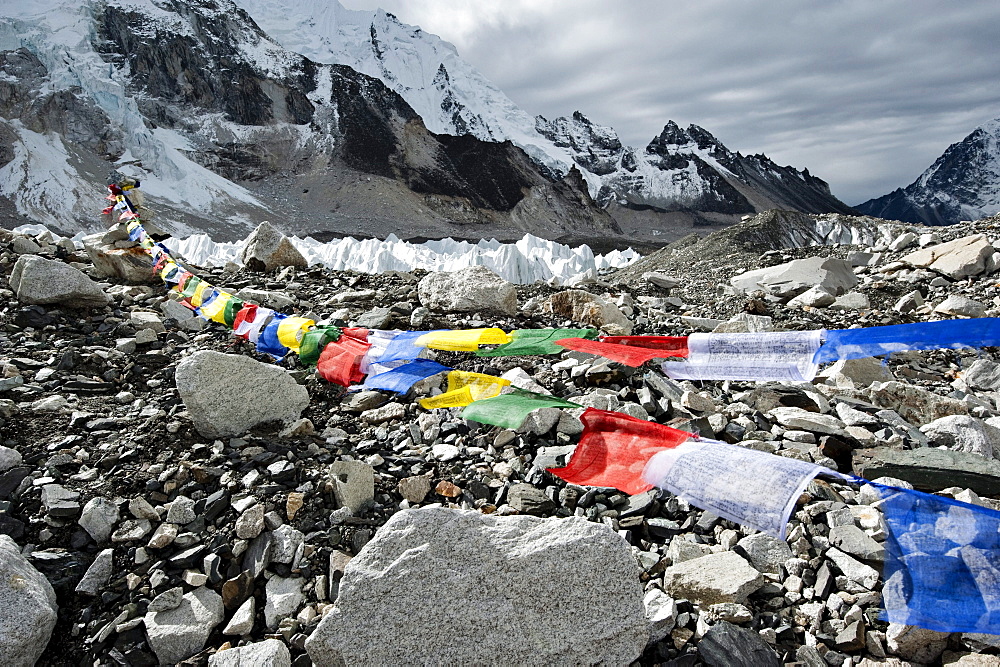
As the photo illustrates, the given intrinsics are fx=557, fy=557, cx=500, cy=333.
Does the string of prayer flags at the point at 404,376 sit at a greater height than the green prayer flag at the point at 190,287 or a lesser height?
lesser

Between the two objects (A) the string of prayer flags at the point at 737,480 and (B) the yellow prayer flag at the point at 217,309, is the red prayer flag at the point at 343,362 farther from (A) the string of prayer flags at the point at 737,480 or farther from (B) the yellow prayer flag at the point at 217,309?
(A) the string of prayer flags at the point at 737,480

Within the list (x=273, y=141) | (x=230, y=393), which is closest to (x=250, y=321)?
(x=230, y=393)

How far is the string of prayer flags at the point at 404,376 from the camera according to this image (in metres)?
3.50

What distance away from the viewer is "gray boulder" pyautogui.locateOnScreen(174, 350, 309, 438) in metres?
2.96

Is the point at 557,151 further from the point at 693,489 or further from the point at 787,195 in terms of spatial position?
the point at 693,489

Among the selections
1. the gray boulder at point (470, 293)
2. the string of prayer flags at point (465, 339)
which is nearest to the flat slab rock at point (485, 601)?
the string of prayer flags at point (465, 339)

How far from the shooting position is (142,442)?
2.90m

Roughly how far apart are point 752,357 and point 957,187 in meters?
218

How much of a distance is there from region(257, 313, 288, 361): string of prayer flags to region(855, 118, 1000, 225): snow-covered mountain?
590 ft

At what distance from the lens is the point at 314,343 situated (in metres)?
4.20

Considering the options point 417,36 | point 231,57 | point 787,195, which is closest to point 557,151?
point 417,36

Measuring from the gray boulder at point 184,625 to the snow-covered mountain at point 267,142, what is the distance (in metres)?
55.5

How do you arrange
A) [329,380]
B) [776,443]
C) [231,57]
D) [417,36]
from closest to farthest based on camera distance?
[776,443], [329,380], [231,57], [417,36]

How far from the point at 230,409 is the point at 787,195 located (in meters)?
140
